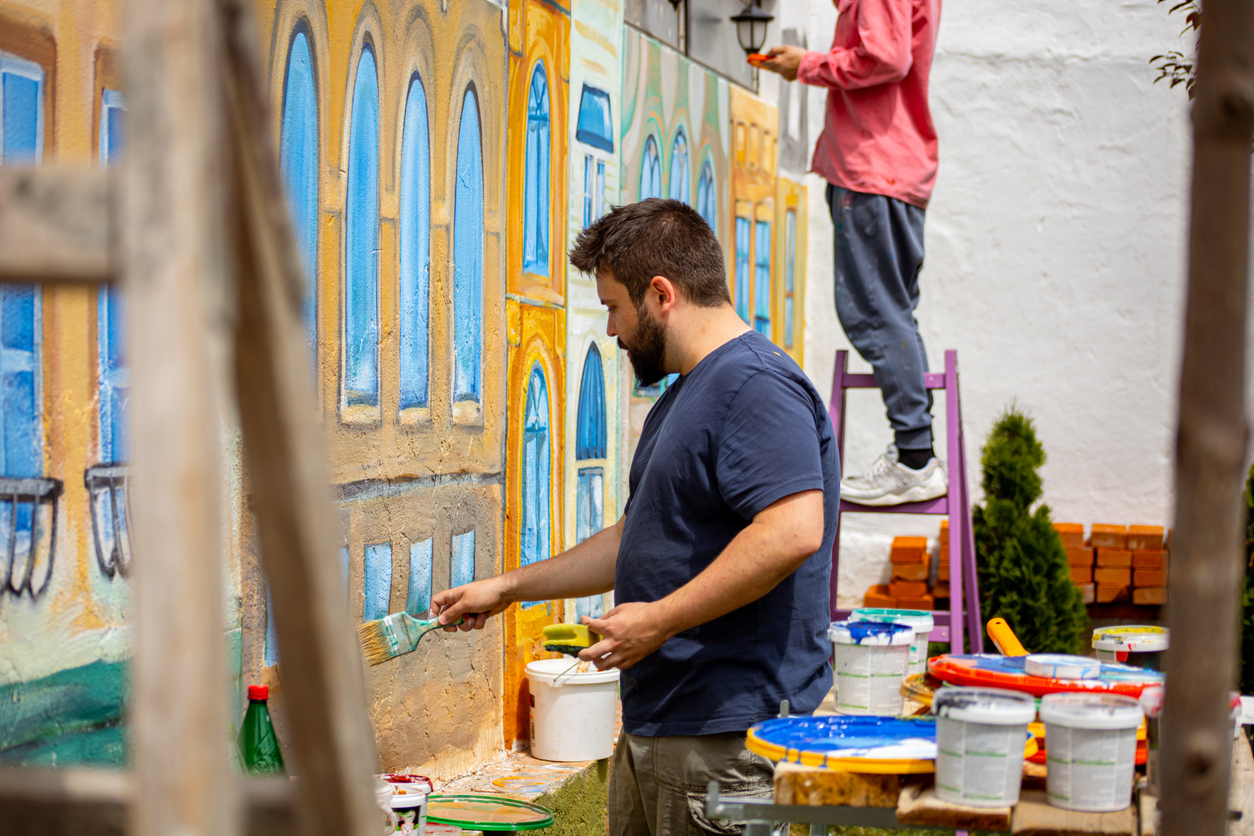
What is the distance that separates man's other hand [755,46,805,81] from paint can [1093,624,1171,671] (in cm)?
235

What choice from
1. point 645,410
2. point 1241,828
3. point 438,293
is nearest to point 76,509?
point 438,293

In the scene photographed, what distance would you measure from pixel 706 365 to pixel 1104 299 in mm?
5836

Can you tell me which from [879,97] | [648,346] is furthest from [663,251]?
[879,97]

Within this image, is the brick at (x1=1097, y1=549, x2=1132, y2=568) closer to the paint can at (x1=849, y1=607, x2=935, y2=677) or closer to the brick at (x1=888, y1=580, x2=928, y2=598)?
the brick at (x1=888, y1=580, x2=928, y2=598)

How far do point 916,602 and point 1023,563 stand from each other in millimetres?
800

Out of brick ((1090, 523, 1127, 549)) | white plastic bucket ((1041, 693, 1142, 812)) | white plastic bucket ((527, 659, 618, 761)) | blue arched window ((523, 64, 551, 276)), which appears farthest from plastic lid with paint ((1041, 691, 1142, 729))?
brick ((1090, 523, 1127, 549))

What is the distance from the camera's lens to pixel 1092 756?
1748mm

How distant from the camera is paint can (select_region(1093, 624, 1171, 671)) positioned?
272 cm

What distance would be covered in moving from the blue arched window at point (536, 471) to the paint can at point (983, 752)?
2856 millimetres

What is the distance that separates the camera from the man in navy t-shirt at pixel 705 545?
2314 mm

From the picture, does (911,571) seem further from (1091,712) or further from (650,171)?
(1091,712)

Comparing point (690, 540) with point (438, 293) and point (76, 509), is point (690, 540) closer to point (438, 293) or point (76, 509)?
point (76, 509)

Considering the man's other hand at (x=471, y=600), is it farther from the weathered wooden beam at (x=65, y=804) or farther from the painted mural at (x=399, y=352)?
the weathered wooden beam at (x=65, y=804)

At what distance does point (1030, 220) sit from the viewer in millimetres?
7742
